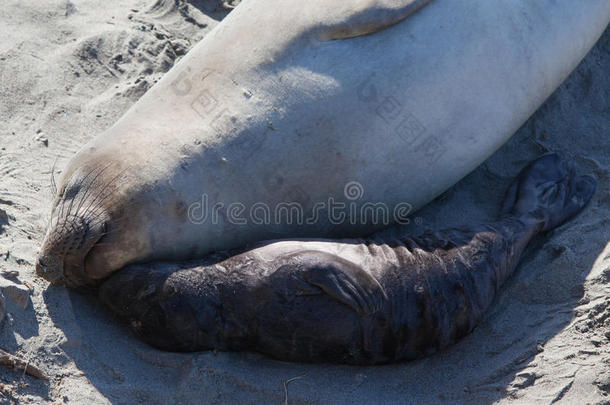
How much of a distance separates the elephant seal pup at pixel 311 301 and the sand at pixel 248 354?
10cm

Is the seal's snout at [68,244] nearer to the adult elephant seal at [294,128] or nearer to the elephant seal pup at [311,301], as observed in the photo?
the adult elephant seal at [294,128]

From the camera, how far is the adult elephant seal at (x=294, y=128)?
372 centimetres

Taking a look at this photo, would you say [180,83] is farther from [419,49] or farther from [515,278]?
[515,278]

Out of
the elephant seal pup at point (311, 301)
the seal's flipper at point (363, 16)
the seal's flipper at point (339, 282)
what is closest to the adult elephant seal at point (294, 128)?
the seal's flipper at point (363, 16)

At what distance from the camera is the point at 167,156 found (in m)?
3.79

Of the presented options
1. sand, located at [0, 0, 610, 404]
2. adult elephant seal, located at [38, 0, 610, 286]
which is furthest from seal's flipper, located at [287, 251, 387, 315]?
adult elephant seal, located at [38, 0, 610, 286]

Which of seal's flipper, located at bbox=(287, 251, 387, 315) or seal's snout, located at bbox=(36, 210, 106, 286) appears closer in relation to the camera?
seal's flipper, located at bbox=(287, 251, 387, 315)

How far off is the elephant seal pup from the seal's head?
18 cm

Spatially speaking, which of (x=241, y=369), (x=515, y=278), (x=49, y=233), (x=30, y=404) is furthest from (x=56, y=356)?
(x=515, y=278)

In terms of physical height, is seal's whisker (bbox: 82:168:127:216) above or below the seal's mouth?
above

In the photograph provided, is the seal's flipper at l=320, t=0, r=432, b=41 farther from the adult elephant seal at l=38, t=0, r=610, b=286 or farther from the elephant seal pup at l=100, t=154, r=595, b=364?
the elephant seal pup at l=100, t=154, r=595, b=364

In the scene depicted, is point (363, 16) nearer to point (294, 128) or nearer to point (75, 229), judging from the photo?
point (294, 128)

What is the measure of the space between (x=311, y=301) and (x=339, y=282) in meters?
0.15

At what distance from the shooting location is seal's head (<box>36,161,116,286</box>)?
3635 millimetres
